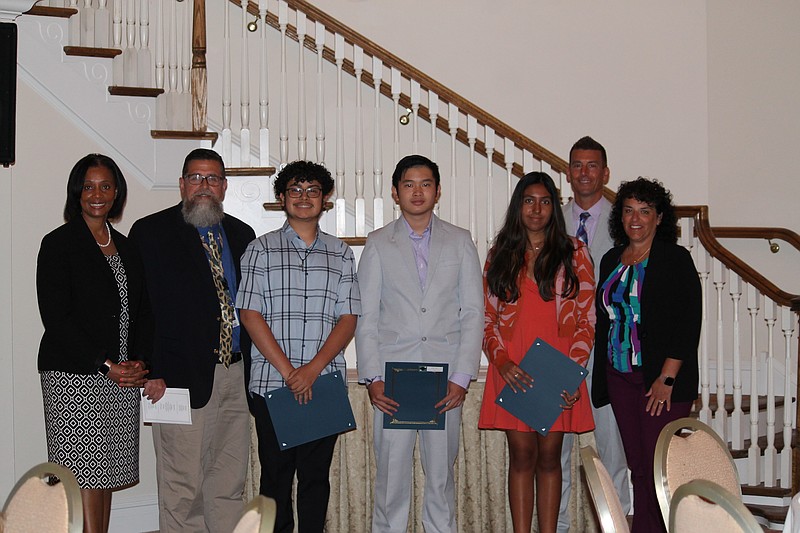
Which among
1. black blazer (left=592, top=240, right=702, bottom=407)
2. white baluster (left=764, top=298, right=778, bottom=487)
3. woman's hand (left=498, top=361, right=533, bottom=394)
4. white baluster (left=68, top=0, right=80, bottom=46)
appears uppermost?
white baluster (left=68, top=0, right=80, bottom=46)

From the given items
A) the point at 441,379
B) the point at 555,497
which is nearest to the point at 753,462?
the point at 555,497

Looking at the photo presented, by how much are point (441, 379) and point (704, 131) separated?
393 centimetres

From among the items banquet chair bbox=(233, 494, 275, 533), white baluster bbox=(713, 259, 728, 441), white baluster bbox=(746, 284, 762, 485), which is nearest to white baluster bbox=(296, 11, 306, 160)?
white baluster bbox=(713, 259, 728, 441)

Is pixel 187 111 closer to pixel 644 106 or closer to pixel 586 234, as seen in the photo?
pixel 586 234

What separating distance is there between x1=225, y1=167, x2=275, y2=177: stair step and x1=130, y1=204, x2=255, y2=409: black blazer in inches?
40.3

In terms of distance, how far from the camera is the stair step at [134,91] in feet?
13.5

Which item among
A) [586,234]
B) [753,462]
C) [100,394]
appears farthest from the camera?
[753,462]

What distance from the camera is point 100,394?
127 inches

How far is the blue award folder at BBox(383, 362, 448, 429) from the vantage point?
10.8 feet

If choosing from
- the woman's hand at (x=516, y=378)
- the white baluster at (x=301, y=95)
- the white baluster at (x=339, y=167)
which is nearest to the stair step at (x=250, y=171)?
the white baluster at (x=301, y=95)

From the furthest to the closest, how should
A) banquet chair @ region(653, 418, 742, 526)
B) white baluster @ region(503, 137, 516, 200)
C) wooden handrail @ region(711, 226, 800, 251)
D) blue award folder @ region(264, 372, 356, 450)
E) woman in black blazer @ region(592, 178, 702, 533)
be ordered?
wooden handrail @ region(711, 226, 800, 251) < white baluster @ region(503, 137, 516, 200) < woman in black blazer @ region(592, 178, 702, 533) < blue award folder @ region(264, 372, 356, 450) < banquet chair @ region(653, 418, 742, 526)

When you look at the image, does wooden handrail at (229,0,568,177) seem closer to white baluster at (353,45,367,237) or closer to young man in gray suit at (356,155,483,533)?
white baluster at (353,45,367,237)

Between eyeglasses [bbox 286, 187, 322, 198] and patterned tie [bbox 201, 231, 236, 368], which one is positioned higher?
eyeglasses [bbox 286, 187, 322, 198]

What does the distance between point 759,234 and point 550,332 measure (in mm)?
3131
